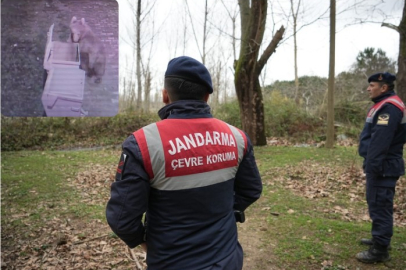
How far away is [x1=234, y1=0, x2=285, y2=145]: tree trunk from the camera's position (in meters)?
9.80

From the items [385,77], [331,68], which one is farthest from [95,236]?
[331,68]

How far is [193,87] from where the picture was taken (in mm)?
1653

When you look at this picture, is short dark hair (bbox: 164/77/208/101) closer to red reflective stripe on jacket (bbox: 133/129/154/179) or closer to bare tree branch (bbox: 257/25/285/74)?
red reflective stripe on jacket (bbox: 133/129/154/179)

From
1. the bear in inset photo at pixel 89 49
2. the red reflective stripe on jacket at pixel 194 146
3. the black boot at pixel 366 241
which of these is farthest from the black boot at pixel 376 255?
the bear in inset photo at pixel 89 49

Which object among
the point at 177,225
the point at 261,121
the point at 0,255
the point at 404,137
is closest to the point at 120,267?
the point at 0,255

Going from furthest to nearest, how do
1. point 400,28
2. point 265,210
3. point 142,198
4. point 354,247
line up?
point 400,28
point 265,210
point 354,247
point 142,198

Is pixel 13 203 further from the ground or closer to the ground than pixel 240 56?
closer to the ground

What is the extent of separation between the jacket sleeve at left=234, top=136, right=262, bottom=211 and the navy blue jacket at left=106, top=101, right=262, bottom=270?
28 centimetres

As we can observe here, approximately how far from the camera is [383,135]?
332 cm

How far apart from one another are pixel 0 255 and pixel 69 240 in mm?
804

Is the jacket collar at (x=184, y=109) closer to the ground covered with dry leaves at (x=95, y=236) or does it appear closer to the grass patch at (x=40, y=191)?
the ground covered with dry leaves at (x=95, y=236)

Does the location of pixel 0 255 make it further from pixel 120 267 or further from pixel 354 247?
pixel 354 247

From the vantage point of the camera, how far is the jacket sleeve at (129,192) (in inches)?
58.0

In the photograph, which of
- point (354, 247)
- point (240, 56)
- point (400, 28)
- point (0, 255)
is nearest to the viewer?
point (0, 255)
